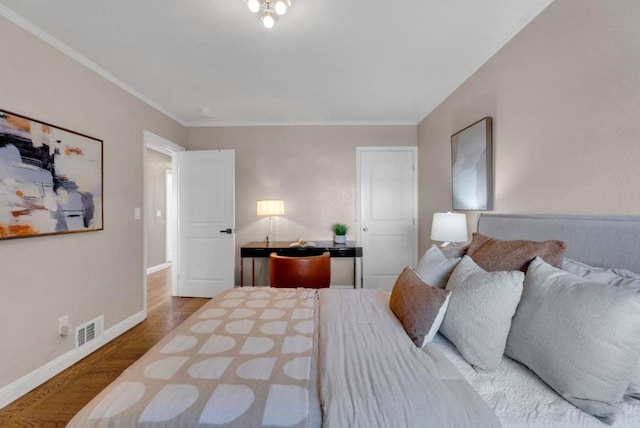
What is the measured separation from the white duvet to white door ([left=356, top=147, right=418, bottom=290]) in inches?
112

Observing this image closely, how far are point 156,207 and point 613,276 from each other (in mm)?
6105

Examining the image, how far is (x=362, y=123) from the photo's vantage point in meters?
3.90

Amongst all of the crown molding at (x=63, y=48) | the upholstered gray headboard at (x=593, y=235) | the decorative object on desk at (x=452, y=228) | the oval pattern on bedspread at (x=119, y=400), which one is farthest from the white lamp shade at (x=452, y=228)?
the crown molding at (x=63, y=48)

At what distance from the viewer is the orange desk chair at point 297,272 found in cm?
262

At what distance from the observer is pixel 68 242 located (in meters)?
2.15

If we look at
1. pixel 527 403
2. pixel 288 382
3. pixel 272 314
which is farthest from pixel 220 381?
pixel 527 403

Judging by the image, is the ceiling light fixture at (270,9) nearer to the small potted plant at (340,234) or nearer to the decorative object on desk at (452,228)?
the decorative object on desk at (452,228)

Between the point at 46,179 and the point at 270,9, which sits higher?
the point at 270,9

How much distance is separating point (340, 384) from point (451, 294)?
65cm

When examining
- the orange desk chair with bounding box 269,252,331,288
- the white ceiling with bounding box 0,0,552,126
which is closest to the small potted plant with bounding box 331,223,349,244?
the orange desk chair with bounding box 269,252,331,288

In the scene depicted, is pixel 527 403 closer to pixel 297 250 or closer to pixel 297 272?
pixel 297 272

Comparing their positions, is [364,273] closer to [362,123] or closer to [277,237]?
[277,237]

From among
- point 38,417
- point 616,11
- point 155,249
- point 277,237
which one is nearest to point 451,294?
point 616,11

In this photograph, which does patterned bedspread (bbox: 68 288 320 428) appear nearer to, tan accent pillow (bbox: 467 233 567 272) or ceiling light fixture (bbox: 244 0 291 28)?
tan accent pillow (bbox: 467 233 567 272)
